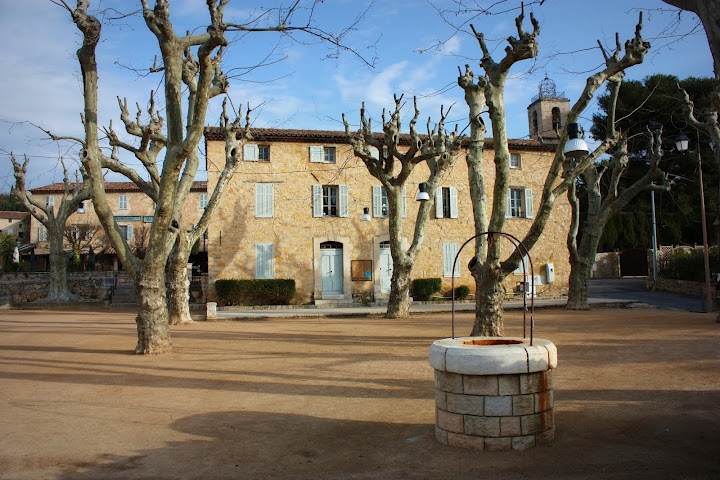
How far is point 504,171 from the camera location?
9.29 metres

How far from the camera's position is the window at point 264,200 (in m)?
22.0

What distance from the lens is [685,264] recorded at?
23.5 meters

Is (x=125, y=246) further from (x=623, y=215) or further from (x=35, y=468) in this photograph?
(x=623, y=215)

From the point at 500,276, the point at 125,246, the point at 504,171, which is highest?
the point at 504,171

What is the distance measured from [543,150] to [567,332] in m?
14.9

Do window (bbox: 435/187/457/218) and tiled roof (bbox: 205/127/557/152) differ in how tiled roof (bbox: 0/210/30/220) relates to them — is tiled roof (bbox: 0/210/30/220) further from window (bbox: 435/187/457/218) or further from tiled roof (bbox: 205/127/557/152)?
window (bbox: 435/187/457/218)

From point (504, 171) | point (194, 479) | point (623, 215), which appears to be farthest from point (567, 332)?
point (623, 215)

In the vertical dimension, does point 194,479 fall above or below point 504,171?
below

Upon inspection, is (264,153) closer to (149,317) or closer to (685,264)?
(149,317)

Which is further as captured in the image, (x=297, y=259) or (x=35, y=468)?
(x=297, y=259)

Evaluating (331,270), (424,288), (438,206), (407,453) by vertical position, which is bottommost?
(407,453)

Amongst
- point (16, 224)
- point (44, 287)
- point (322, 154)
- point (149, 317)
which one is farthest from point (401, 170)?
point (16, 224)

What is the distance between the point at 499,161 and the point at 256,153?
14418mm

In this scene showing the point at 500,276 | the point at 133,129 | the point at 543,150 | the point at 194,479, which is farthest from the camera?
the point at 543,150
